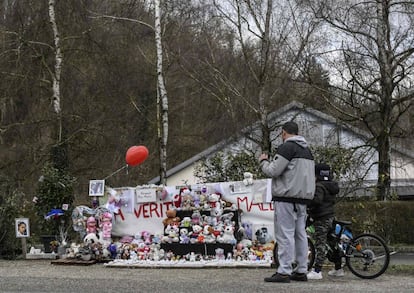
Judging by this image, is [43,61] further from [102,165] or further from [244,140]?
[244,140]

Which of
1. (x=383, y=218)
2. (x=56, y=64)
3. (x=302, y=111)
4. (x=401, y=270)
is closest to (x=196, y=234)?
(x=401, y=270)

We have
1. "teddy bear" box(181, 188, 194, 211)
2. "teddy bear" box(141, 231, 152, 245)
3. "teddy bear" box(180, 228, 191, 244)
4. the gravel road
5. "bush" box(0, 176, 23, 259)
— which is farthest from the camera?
"bush" box(0, 176, 23, 259)

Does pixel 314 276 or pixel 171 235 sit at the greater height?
pixel 171 235

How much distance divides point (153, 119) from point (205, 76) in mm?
8527

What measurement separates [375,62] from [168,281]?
15829mm

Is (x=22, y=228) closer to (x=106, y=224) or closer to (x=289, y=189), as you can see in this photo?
(x=106, y=224)

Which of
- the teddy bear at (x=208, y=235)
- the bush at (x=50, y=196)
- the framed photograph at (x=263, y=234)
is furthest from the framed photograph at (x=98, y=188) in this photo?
the framed photograph at (x=263, y=234)

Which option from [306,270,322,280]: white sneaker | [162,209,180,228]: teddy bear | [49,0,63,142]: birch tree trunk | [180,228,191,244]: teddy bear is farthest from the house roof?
[306,270,322,280]: white sneaker

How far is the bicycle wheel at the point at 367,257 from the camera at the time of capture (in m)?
9.37

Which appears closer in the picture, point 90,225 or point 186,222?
point 186,222

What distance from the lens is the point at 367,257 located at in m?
9.44

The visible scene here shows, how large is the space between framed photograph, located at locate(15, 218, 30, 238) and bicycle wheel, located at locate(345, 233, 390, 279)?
642cm

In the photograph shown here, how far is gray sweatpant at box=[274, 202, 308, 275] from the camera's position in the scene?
8.73 metres

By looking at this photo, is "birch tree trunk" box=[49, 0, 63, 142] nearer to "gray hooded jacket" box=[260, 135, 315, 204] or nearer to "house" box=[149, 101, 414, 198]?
"house" box=[149, 101, 414, 198]
